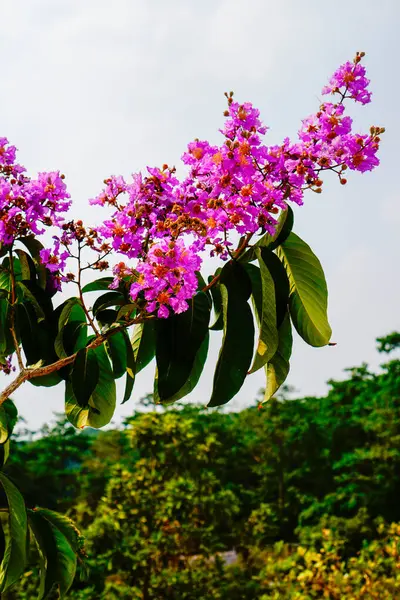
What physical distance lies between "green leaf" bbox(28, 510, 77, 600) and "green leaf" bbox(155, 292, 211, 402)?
64cm

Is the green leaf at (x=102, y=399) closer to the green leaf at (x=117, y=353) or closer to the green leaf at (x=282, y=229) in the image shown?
the green leaf at (x=117, y=353)

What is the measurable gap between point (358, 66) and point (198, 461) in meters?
6.26

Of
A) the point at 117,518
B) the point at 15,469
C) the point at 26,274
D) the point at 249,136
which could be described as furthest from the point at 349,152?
the point at 15,469

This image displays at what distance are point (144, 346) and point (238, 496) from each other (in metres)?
17.3

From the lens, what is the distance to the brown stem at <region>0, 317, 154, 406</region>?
163 centimetres

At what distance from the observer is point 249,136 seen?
5.03 ft

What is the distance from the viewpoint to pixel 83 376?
5.50 ft

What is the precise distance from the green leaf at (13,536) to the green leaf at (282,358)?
71 cm

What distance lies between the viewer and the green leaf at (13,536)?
188 cm

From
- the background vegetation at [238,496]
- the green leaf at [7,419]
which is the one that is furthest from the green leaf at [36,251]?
the background vegetation at [238,496]

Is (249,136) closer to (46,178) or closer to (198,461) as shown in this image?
(46,178)

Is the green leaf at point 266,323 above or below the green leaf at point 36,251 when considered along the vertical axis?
below

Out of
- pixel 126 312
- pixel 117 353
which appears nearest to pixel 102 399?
pixel 117 353

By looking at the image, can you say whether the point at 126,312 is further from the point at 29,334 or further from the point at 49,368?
the point at 29,334
